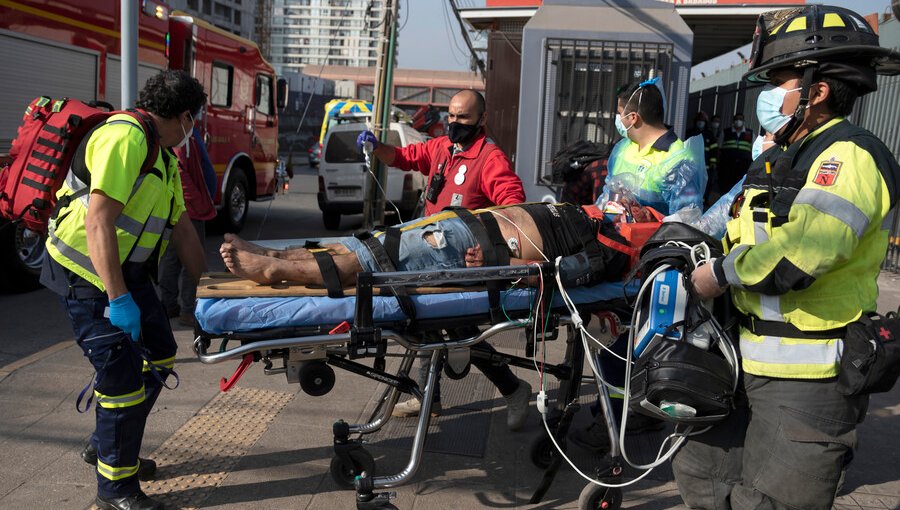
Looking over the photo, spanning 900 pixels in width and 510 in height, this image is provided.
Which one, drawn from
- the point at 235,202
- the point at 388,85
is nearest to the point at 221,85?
the point at 235,202

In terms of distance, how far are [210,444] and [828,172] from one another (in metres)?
3.11

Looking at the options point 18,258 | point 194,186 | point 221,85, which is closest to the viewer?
point 194,186

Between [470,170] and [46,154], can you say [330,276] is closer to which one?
[46,154]

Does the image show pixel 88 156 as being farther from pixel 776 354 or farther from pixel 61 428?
pixel 776 354

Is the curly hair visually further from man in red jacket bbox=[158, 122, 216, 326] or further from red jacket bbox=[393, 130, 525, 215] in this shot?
man in red jacket bbox=[158, 122, 216, 326]

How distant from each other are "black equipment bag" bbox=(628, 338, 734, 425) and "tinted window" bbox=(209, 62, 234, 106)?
885 cm

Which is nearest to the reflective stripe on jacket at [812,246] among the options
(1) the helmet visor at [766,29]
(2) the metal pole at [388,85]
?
(1) the helmet visor at [766,29]

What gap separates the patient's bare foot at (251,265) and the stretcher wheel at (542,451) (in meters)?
1.48

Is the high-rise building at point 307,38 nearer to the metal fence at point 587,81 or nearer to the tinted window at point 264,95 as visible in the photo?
the tinted window at point 264,95

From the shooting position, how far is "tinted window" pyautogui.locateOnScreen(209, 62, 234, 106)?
998 centimetres

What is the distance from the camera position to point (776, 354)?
212 cm

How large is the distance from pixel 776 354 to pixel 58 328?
5538 mm

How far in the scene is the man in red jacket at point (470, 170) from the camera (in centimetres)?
401

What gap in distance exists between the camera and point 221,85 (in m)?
10.2
